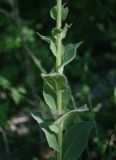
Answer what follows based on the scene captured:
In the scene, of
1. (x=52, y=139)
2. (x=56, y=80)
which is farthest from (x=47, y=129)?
(x=56, y=80)

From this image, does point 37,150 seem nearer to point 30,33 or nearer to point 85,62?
point 85,62

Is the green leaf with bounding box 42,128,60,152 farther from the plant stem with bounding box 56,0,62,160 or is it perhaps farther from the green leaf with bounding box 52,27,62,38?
the green leaf with bounding box 52,27,62,38

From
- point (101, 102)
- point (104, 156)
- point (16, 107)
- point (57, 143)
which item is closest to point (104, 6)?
point (16, 107)

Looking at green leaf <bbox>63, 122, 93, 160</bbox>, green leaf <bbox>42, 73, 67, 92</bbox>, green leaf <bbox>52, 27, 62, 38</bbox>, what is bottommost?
green leaf <bbox>63, 122, 93, 160</bbox>

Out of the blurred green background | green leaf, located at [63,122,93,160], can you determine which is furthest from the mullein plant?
the blurred green background

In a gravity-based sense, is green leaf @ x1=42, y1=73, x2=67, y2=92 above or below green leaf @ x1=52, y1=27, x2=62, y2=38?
below

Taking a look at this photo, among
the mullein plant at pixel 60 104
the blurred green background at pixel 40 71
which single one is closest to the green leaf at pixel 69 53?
the mullein plant at pixel 60 104

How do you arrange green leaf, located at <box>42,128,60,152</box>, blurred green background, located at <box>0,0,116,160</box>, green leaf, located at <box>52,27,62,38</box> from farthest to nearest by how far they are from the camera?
1. blurred green background, located at <box>0,0,116,160</box>
2. green leaf, located at <box>42,128,60,152</box>
3. green leaf, located at <box>52,27,62,38</box>

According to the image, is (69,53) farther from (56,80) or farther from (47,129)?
(47,129)
